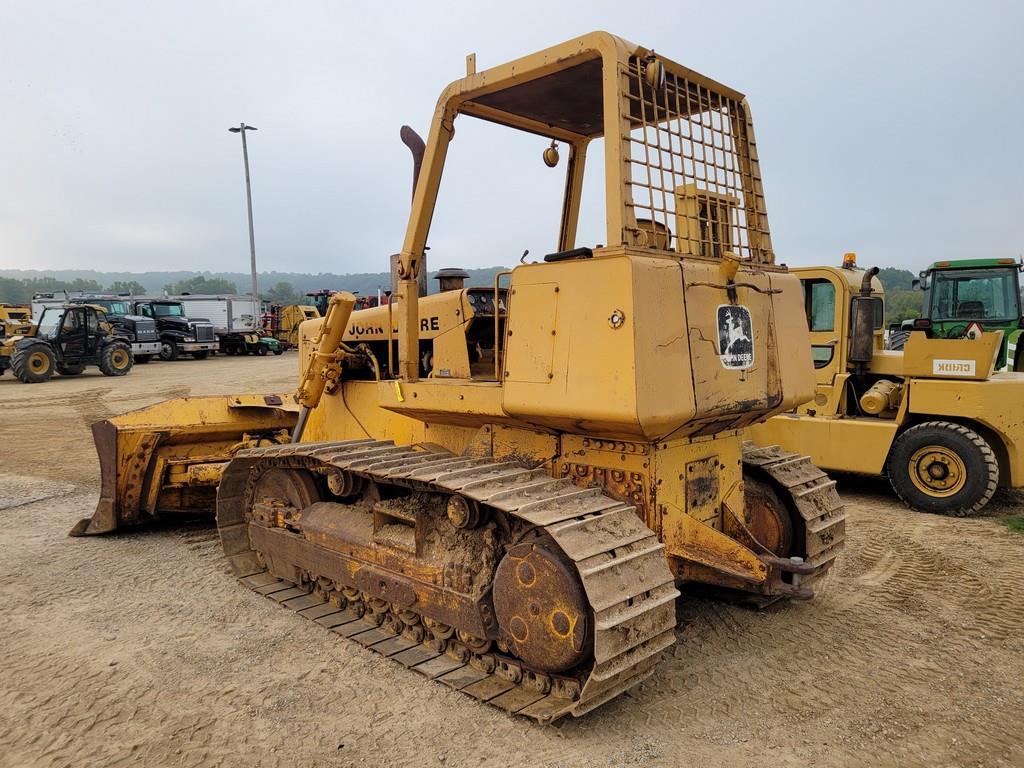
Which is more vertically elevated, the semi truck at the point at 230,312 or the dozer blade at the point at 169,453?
the semi truck at the point at 230,312

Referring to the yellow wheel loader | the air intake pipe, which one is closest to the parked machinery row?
the yellow wheel loader

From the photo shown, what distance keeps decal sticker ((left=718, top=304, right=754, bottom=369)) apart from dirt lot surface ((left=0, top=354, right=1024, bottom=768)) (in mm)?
1723

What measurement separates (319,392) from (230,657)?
2.16 metres

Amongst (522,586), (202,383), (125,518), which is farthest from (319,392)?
(202,383)

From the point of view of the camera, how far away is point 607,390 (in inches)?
147

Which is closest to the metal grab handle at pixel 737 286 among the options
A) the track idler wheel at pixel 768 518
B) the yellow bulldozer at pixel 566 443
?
the yellow bulldozer at pixel 566 443

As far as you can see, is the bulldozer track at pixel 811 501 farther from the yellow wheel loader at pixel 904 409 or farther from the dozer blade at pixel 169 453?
the dozer blade at pixel 169 453

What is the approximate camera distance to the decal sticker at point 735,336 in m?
4.19

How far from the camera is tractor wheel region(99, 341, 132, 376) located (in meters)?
23.1

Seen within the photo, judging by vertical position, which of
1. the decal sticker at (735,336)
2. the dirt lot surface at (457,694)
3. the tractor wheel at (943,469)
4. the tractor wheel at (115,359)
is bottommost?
the dirt lot surface at (457,694)

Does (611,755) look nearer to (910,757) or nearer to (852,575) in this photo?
(910,757)

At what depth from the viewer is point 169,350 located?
3080cm

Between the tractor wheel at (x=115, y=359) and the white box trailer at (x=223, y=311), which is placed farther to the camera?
the white box trailer at (x=223, y=311)

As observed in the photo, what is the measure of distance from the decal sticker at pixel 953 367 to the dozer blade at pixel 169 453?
6495 mm
